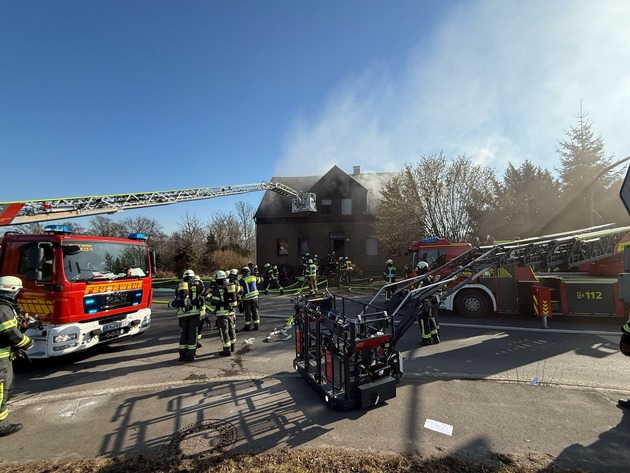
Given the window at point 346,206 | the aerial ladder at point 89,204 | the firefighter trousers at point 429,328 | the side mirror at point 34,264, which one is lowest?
the firefighter trousers at point 429,328

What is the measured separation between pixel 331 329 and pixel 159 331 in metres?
6.48

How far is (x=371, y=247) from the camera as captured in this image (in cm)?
2391

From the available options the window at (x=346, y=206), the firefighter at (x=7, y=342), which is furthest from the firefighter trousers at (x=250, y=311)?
the window at (x=346, y=206)

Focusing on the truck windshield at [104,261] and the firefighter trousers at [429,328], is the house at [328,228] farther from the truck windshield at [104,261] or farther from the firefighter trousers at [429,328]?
the firefighter trousers at [429,328]

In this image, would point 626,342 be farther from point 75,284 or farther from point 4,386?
point 75,284

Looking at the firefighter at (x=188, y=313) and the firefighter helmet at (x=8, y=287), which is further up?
the firefighter helmet at (x=8, y=287)

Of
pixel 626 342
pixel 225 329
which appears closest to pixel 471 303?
pixel 626 342

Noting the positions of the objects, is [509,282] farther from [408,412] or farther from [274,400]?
[274,400]

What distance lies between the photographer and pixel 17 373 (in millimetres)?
5598

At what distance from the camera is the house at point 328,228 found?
77.8ft

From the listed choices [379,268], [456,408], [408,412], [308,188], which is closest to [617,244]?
[456,408]

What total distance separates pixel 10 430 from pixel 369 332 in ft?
14.7

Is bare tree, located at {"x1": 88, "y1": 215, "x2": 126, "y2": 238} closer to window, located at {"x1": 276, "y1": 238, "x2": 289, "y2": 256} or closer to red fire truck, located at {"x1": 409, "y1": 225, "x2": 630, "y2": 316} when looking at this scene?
window, located at {"x1": 276, "y1": 238, "x2": 289, "y2": 256}

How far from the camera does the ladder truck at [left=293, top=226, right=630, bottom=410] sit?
3.90 meters
